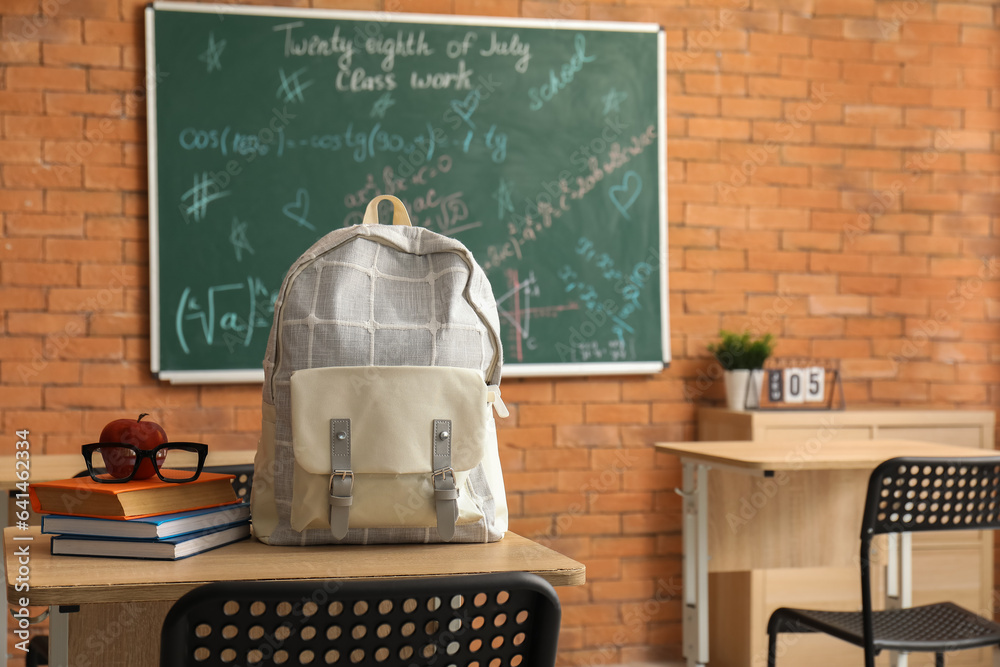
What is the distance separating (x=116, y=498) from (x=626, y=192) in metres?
2.62

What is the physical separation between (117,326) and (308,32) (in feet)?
4.10

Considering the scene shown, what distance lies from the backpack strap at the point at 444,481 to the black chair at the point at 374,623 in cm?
27

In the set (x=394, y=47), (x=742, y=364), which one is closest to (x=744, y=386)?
(x=742, y=364)

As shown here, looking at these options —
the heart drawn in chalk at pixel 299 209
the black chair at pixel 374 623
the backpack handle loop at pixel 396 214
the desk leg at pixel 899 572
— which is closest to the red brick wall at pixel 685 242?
the heart drawn in chalk at pixel 299 209

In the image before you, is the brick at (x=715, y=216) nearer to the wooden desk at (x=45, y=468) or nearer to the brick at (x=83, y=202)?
the wooden desk at (x=45, y=468)

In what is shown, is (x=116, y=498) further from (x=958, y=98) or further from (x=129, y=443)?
(x=958, y=98)

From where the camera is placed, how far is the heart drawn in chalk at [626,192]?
133 inches

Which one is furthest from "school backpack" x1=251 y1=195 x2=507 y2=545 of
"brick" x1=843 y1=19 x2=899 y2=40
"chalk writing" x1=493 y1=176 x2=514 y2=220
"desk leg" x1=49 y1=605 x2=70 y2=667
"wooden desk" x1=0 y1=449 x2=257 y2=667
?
"brick" x1=843 y1=19 x2=899 y2=40

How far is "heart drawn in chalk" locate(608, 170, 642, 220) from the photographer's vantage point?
11.1ft

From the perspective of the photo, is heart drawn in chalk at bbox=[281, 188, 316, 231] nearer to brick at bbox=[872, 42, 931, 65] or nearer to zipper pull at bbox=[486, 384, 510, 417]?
zipper pull at bbox=[486, 384, 510, 417]

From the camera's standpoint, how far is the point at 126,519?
106 centimetres

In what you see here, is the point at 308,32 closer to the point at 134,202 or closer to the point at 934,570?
the point at 134,202

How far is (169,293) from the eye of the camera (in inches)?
121

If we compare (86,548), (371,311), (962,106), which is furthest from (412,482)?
(962,106)
